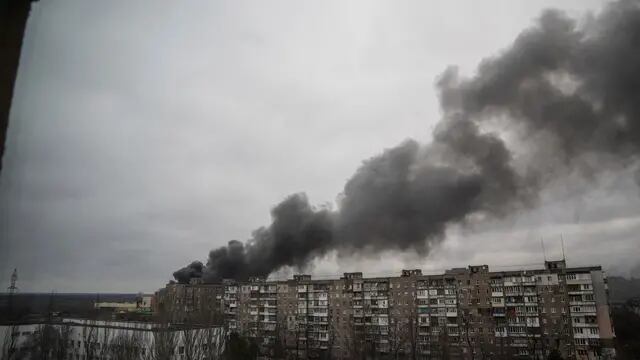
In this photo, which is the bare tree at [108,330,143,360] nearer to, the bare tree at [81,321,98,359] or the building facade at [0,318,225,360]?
the building facade at [0,318,225,360]

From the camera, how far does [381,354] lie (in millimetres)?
24750

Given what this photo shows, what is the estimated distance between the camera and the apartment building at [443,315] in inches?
887

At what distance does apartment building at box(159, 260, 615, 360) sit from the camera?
22.5 metres

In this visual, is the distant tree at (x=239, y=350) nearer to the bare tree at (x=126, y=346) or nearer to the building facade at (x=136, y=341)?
the building facade at (x=136, y=341)

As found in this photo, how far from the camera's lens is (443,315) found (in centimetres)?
2575

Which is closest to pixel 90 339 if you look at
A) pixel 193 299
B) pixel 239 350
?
pixel 239 350

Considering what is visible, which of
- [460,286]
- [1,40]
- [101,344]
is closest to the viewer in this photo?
[1,40]

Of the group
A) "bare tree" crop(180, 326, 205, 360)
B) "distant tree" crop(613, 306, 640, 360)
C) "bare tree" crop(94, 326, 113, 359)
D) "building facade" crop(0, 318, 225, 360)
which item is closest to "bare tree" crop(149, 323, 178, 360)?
"building facade" crop(0, 318, 225, 360)

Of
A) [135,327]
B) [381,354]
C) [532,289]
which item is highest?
[532,289]

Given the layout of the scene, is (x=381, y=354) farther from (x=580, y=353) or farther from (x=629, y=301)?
(x=629, y=301)

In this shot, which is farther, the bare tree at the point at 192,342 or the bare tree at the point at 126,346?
the bare tree at the point at 192,342

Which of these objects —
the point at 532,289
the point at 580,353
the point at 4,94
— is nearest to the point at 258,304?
the point at 532,289

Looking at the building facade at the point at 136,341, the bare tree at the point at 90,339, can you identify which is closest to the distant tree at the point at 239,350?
the building facade at the point at 136,341

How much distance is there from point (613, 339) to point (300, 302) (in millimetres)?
18875
